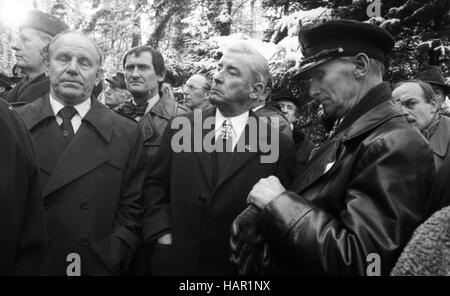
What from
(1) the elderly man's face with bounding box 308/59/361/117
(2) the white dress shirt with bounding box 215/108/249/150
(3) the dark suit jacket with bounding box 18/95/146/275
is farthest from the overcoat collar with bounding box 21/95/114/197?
(1) the elderly man's face with bounding box 308/59/361/117

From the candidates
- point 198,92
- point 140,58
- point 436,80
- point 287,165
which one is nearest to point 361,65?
point 287,165

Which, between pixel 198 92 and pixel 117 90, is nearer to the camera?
pixel 198 92

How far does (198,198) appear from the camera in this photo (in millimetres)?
3166

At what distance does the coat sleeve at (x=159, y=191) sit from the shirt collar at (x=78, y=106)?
604 millimetres

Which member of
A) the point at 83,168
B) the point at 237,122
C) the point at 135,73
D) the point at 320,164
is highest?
the point at 135,73

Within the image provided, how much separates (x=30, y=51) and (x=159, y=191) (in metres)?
1.88

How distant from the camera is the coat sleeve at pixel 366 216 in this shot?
1.98 m

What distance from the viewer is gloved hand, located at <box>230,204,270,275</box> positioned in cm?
238

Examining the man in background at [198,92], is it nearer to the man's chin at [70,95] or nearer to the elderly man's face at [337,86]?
the man's chin at [70,95]

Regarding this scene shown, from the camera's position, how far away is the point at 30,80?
3.99 meters

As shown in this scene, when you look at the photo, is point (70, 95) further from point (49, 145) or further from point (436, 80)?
point (436, 80)

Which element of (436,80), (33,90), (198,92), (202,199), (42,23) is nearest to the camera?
(202,199)

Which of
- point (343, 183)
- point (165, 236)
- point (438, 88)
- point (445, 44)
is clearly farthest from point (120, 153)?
point (445, 44)

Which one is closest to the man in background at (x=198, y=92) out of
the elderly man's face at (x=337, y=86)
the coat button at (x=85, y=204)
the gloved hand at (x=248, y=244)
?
the coat button at (x=85, y=204)
